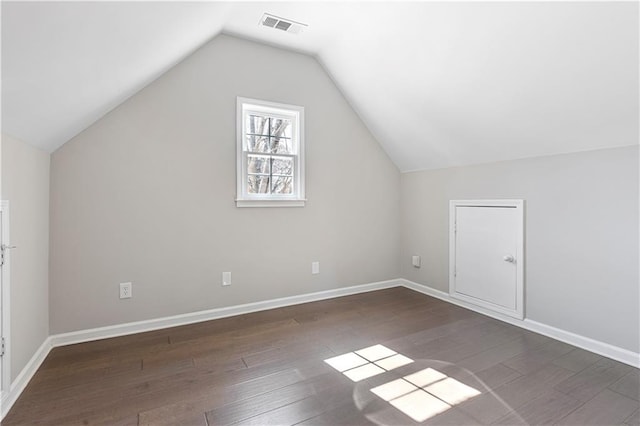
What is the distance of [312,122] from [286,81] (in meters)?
0.50

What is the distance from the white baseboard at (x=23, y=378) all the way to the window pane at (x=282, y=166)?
2319 millimetres

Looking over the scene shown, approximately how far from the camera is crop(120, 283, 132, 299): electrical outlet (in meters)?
2.61

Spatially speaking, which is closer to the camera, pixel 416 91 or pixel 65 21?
pixel 65 21

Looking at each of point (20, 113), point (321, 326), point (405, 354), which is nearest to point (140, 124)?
point (20, 113)

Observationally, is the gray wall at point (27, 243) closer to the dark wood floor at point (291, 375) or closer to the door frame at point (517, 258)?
the dark wood floor at point (291, 375)

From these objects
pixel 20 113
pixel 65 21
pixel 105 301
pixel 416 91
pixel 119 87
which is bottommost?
pixel 105 301

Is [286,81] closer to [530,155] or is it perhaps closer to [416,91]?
[416,91]

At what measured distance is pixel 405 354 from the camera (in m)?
2.27

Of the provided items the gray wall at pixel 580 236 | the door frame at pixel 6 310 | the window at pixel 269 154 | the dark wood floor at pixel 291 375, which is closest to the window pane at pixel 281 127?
the window at pixel 269 154

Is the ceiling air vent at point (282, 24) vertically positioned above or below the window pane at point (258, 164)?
above

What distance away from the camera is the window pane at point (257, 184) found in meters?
3.21

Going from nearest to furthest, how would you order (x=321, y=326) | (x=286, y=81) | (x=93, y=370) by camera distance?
(x=93, y=370) < (x=321, y=326) < (x=286, y=81)

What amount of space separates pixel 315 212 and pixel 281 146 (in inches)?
31.9

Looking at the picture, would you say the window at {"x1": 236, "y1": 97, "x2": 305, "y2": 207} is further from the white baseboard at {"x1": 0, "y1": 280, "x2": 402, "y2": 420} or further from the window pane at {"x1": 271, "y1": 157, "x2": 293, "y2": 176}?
the white baseboard at {"x1": 0, "y1": 280, "x2": 402, "y2": 420}
